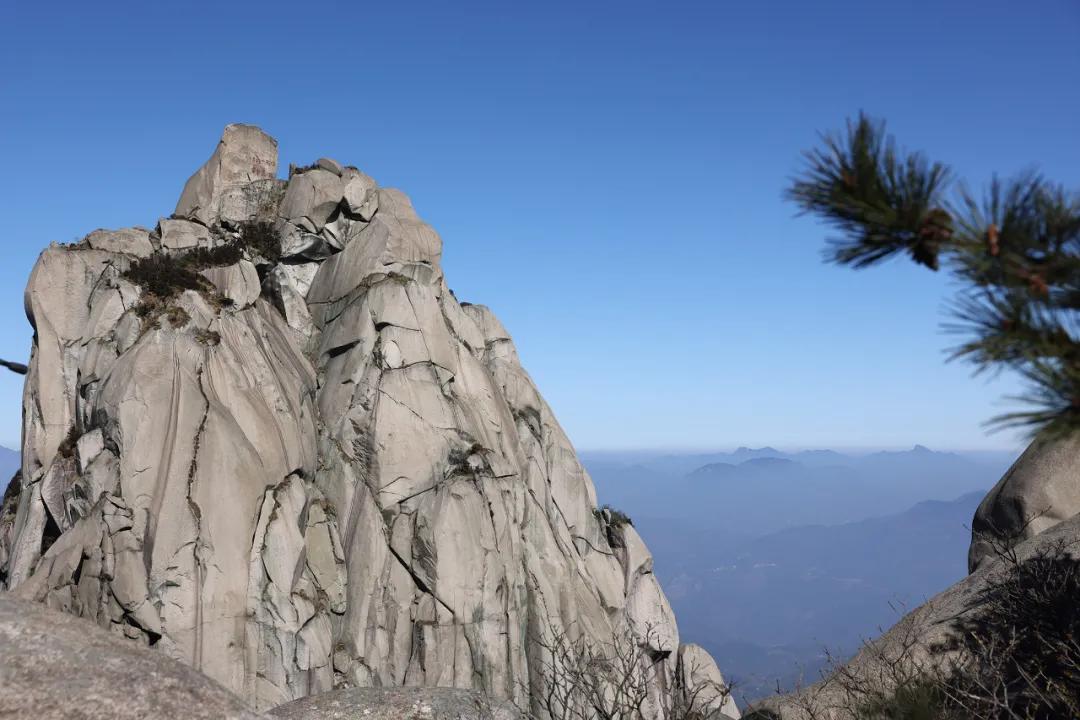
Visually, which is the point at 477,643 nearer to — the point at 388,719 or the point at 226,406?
the point at 226,406

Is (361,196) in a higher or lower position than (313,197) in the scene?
higher

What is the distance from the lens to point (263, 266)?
4472 centimetres

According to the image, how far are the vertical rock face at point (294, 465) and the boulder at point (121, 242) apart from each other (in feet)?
0.74

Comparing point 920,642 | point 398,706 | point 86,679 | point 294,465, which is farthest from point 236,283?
point 920,642

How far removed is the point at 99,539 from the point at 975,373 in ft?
111

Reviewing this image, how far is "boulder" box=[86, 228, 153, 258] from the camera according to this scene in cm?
4122

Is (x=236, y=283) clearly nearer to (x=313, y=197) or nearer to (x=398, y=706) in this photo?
(x=313, y=197)

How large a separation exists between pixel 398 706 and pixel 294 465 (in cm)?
2079

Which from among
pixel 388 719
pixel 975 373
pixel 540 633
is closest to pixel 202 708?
pixel 388 719

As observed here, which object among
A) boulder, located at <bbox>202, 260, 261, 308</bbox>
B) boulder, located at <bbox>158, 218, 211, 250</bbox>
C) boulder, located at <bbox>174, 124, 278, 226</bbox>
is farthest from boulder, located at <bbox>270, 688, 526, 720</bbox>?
boulder, located at <bbox>174, 124, 278, 226</bbox>

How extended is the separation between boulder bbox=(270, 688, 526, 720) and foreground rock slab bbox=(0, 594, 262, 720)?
559 centimetres

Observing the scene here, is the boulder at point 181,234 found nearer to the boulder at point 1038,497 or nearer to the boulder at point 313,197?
the boulder at point 313,197

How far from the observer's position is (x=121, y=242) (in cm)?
4153

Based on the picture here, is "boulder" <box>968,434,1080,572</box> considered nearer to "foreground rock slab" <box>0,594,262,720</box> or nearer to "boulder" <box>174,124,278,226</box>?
"foreground rock slab" <box>0,594,262,720</box>
